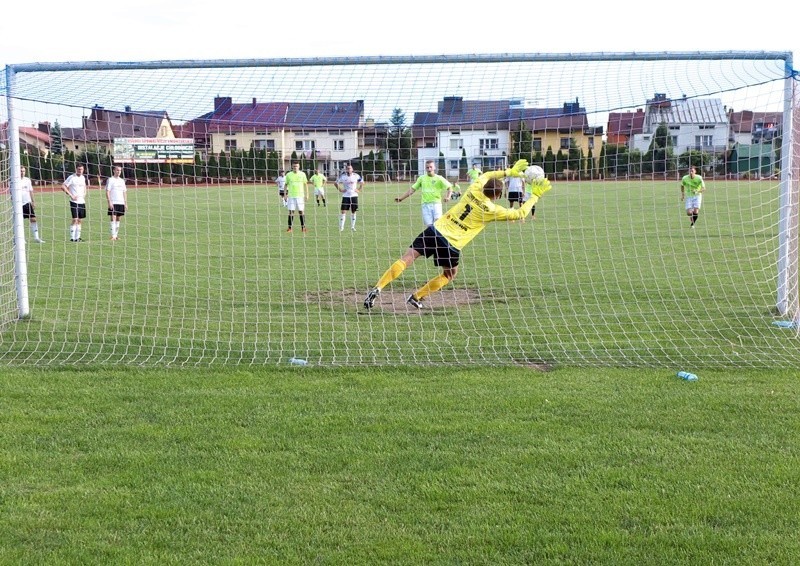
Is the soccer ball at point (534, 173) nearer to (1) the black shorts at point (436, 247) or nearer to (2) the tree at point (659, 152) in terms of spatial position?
(1) the black shorts at point (436, 247)

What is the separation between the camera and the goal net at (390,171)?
25.9ft

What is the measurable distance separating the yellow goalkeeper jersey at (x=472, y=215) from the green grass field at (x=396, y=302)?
920 millimetres

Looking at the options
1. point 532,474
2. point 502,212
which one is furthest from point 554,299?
point 532,474

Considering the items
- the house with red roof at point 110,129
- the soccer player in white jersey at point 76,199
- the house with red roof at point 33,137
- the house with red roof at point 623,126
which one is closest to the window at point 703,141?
the house with red roof at point 623,126

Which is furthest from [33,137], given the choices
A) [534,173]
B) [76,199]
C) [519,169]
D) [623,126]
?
[76,199]

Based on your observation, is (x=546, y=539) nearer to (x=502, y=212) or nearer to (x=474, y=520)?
(x=474, y=520)

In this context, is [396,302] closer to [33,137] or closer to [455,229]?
[455,229]

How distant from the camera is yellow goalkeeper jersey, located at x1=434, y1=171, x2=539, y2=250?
924cm

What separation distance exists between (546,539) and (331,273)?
947cm

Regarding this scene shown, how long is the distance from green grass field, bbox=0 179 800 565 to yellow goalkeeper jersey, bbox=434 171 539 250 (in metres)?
0.93

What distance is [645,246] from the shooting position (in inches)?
673

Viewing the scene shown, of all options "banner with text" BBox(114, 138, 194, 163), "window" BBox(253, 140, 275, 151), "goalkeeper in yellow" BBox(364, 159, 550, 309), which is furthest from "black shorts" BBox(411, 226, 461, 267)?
"banner with text" BBox(114, 138, 194, 163)

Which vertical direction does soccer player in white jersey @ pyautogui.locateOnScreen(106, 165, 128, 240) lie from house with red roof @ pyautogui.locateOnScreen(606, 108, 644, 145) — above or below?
below

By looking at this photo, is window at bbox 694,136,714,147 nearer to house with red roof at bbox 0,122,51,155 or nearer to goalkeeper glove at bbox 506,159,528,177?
goalkeeper glove at bbox 506,159,528,177
